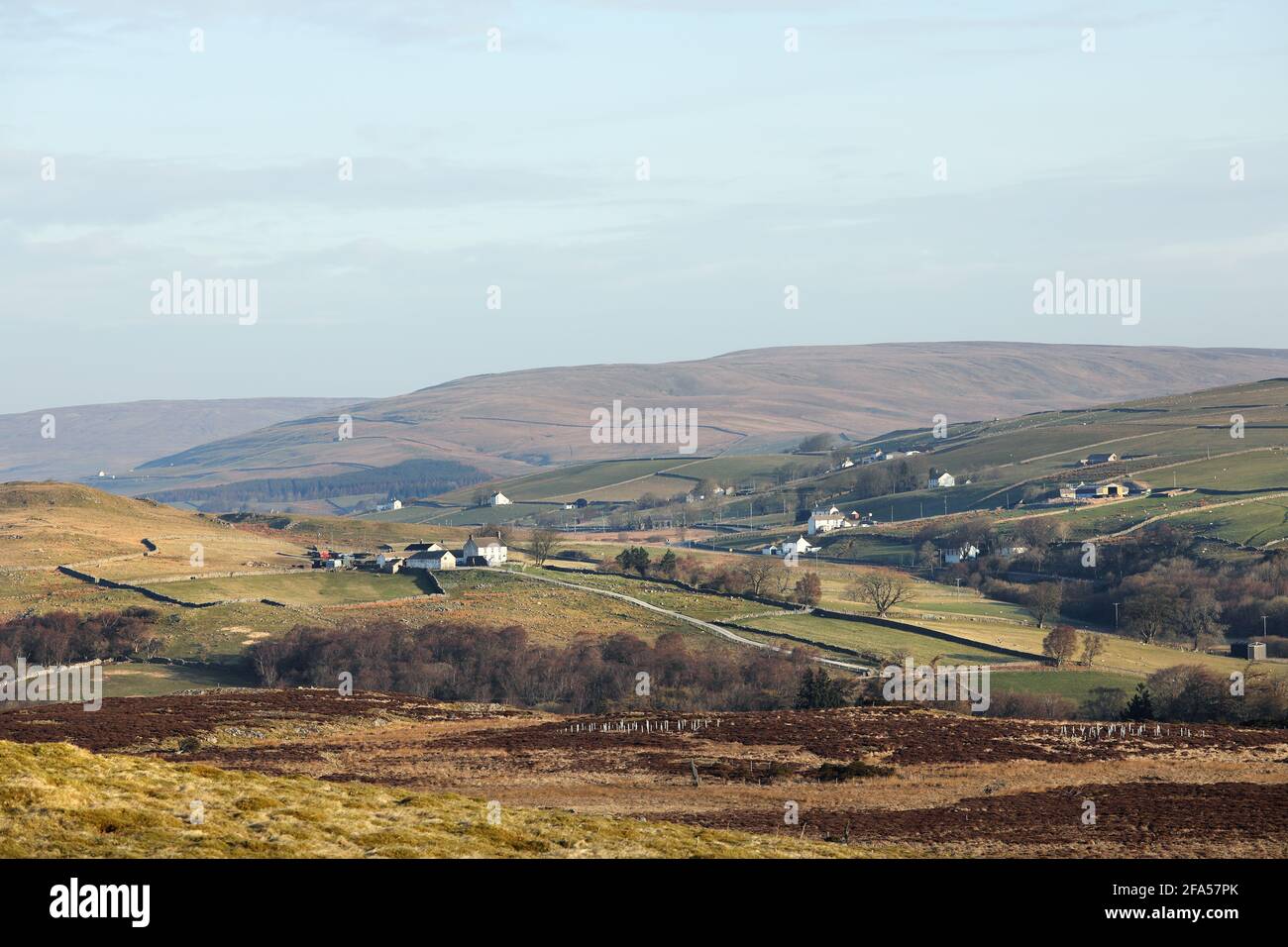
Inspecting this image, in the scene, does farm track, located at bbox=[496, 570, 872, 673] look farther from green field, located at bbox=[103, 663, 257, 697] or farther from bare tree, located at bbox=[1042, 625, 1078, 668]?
green field, located at bbox=[103, 663, 257, 697]

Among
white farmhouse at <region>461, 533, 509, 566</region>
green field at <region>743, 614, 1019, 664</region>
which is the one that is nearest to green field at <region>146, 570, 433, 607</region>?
white farmhouse at <region>461, 533, 509, 566</region>

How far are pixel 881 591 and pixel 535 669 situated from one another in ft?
130

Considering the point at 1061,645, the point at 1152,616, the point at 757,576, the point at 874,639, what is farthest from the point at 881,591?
the point at 1061,645

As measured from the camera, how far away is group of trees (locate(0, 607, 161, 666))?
90750mm

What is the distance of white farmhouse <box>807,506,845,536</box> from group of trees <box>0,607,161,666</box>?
10496 centimetres

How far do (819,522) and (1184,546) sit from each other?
57.5 meters

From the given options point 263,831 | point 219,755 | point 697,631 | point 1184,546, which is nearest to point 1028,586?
point 1184,546

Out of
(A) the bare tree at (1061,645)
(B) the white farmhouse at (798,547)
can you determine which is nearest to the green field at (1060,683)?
(A) the bare tree at (1061,645)

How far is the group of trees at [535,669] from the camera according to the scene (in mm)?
83812

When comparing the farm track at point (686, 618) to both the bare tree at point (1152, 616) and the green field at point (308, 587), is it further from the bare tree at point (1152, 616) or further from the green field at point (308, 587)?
the bare tree at point (1152, 616)

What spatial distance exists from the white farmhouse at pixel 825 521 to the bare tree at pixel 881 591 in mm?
58054
